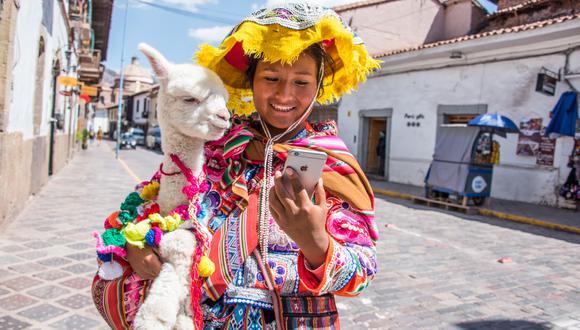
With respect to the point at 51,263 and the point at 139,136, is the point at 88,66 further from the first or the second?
the point at 139,136

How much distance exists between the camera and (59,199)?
870 cm

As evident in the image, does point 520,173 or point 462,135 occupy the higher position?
point 462,135

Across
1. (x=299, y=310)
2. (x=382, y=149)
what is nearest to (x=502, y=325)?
(x=299, y=310)

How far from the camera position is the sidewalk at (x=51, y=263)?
3461 mm

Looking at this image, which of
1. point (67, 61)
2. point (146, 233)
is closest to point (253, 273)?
point (146, 233)

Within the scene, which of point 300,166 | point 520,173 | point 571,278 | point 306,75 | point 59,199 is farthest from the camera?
point 520,173

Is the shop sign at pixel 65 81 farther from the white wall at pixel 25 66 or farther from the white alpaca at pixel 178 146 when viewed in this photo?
the white alpaca at pixel 178 146

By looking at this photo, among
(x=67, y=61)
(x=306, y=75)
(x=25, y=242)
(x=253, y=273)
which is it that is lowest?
(x=25, y=242)

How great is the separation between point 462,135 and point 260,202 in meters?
10.0

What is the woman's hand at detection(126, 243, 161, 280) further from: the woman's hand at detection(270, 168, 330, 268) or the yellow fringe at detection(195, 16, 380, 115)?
the yellow fringe at detection(195, 16, 380, 115)

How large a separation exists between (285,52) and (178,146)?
47cm

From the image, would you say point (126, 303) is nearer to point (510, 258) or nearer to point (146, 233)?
point (146, 233)

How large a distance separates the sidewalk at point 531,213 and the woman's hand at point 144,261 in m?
9.46

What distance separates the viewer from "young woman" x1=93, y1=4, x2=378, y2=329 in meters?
→ 1.33
